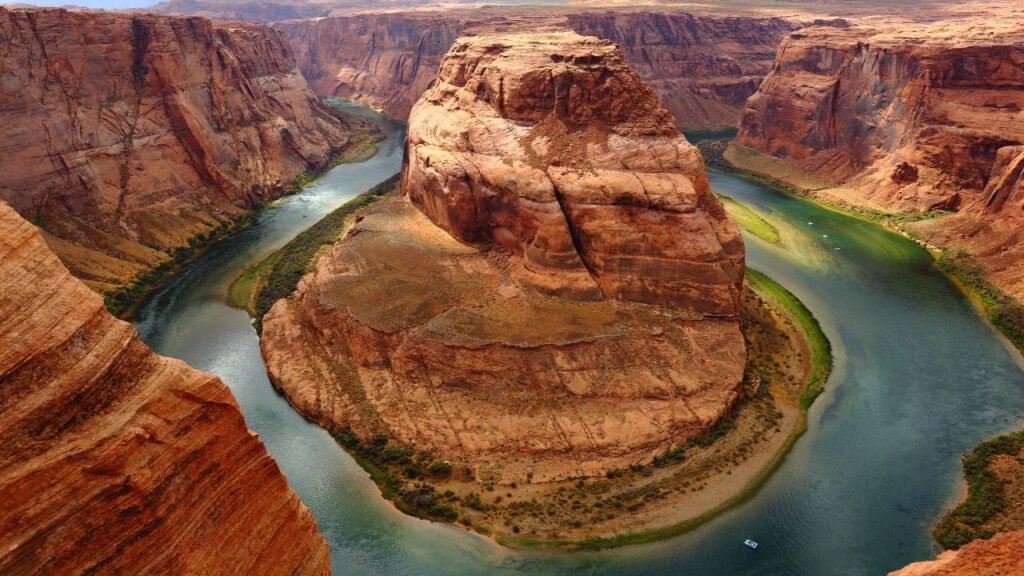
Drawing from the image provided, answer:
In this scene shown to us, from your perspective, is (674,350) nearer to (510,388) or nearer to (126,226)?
(510,388)

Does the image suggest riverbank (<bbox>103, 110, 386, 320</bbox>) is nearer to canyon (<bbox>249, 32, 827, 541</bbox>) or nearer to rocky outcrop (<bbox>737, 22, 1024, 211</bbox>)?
canyon (<bbox>249, 32, 827, 541</bbox>)

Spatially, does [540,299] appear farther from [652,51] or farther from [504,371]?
[652,51]

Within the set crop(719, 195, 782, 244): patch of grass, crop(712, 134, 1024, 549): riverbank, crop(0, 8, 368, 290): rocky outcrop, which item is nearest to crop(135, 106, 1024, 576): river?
crop(712, 134, 1024, 549): riverbank

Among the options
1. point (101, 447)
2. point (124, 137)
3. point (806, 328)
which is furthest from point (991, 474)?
point (124, 137)

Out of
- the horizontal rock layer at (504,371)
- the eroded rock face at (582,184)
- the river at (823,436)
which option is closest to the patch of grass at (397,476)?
the river at (823,436)

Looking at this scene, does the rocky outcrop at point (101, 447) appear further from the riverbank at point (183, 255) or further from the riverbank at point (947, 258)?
the riverbank at point (947, 258)

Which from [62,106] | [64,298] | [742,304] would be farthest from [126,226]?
[742,304]

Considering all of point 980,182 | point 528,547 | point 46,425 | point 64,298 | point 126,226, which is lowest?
point 126,226
